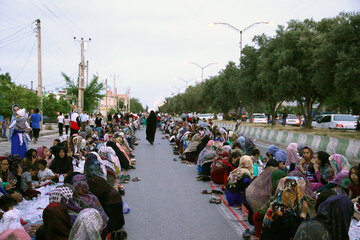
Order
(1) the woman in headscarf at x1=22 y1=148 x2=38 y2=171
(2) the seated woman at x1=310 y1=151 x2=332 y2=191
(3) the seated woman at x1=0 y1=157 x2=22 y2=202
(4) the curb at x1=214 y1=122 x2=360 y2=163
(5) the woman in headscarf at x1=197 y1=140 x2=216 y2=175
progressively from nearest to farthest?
(3) the seated woman at x1=0 y1=157 x2=22 y2=202, (2) the seated woman at x1=310 y1=151 x2=332 y2=191, (1) the woman in headscarf at x1=22 y1=148 x2=38 y2=171, (5) the woman in headscarf at x1=197 y1=140 x2=216 y2=175, (4) the curb at x1=214 y1=122 x2=360 y2=163

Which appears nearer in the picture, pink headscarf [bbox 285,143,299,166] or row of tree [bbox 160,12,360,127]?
pink headscarf [bbox 285,143,299,166]

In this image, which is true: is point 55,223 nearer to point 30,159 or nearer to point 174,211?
point 174,211

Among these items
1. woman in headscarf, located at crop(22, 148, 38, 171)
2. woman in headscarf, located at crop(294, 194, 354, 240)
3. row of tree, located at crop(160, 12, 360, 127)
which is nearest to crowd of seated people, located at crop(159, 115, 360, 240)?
woman in headscarf, located at crop(294, 194, 354, 240)

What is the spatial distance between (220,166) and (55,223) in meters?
6.25

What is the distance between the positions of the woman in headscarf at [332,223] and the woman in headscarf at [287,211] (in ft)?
3.02

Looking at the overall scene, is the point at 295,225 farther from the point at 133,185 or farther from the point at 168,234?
the point at 133,185

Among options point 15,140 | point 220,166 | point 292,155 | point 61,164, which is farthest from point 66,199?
point 15,140

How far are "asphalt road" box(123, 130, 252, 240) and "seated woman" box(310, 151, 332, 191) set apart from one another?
1.61m

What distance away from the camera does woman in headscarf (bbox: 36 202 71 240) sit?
4.42 metres

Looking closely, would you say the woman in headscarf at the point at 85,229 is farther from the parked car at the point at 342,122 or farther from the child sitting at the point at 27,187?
the parked car at the point at 342,122

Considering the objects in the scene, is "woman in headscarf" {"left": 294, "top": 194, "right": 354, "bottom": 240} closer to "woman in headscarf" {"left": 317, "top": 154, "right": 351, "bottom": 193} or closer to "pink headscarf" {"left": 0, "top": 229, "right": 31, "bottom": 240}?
"woman in headscarf" {"left": 317, "top": 154, "right": 351, "bottom": 193}

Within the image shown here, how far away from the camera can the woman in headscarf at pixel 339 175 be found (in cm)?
630

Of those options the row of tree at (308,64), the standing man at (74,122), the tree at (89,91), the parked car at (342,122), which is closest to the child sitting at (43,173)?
the standing man at (74,122)

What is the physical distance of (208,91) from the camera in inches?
2499
